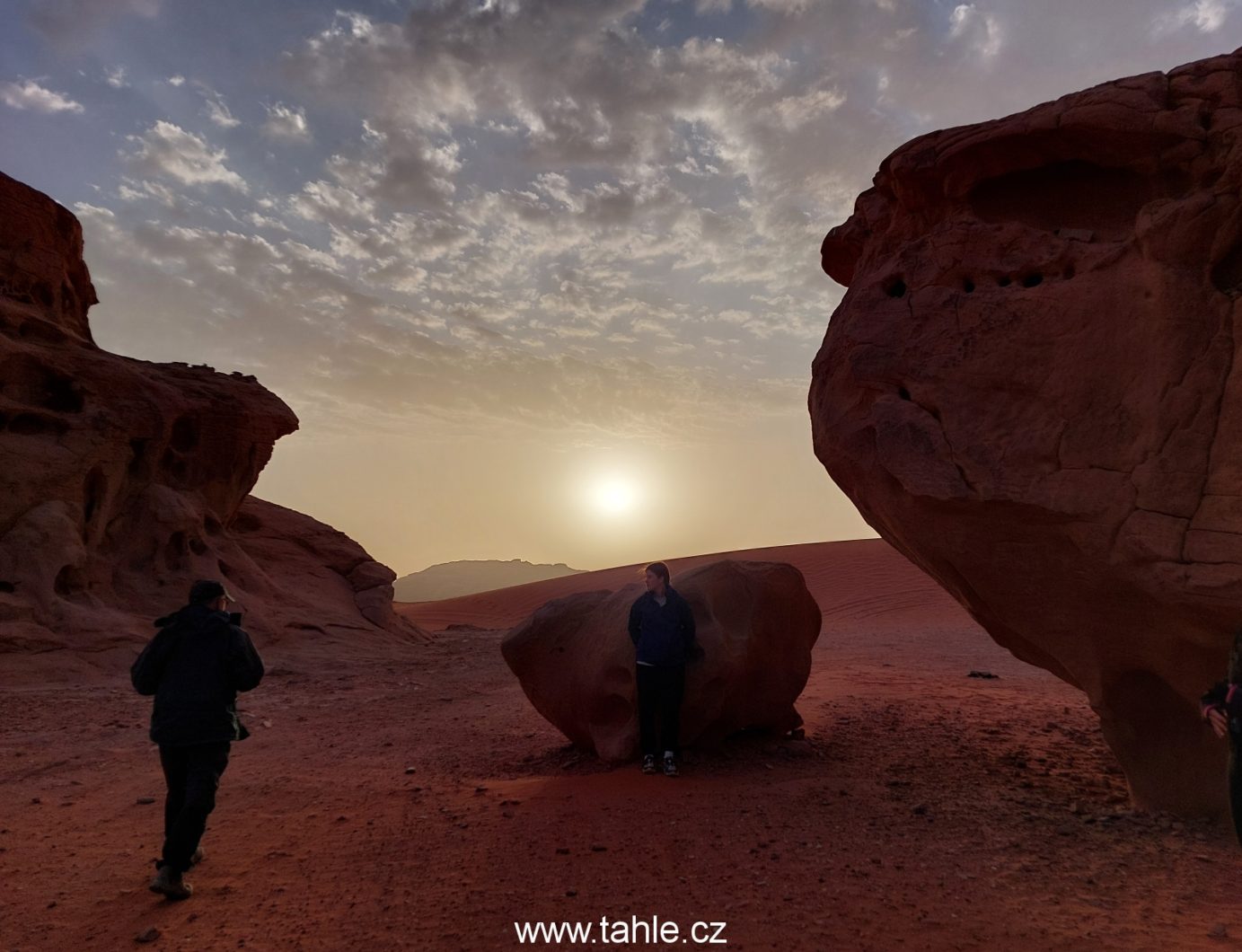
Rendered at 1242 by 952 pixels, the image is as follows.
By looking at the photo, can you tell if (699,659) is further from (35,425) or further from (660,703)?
(35,425)

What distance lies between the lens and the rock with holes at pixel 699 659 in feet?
A: 19.9

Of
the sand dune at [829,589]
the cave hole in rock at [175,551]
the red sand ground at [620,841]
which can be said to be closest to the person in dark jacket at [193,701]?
the red sand ground at [620,841]

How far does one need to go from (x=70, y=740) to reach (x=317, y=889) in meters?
5.20

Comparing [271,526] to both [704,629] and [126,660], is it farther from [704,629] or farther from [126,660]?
[704,629]

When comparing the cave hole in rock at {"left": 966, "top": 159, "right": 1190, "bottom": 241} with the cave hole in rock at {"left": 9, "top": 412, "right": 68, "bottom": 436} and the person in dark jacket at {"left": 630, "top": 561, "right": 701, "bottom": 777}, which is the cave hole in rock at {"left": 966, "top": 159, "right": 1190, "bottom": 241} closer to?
the person in dark jacket at {"left": 630, "top": 561, "right": 701, "bottom": 777}

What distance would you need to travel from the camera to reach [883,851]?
3.95 m

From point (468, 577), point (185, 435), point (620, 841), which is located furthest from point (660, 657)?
point (468, 577)

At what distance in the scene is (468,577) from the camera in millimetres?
163125

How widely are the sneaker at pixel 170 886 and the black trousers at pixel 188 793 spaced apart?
0.22 feet

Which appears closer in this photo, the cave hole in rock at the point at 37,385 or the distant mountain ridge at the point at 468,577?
the cave hole in rock at the point at 37,385

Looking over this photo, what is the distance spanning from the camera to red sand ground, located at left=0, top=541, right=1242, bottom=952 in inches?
126

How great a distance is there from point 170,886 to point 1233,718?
4.81 metres

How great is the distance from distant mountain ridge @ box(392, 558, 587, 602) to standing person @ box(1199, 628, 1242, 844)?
11918 cm

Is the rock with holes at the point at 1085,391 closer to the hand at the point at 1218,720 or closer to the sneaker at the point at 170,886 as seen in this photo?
the hand at the point at 1218,720
